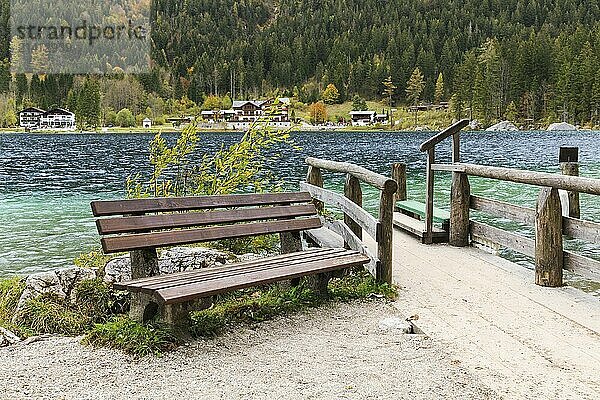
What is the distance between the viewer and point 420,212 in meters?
11.2

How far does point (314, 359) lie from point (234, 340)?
0.75m

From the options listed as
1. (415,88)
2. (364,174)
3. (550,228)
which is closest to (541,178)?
(550,228)

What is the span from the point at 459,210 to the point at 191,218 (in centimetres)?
442

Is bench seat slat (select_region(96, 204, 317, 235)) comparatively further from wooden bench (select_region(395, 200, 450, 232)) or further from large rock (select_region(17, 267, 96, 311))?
wooden bench (select_region(395, 200, 450, 232))

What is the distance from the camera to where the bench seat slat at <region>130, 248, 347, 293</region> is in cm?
530

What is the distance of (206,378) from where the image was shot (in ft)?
15.4

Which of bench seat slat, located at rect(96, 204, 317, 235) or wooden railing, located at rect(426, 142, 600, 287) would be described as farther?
wooden railing, located at rect(426, 142, 600, 287)

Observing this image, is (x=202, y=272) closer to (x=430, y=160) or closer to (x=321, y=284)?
(x=321, y=284)

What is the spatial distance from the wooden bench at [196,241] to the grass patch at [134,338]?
0.10 m

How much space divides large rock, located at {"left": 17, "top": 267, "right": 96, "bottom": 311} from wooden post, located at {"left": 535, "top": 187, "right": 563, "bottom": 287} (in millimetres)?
4637

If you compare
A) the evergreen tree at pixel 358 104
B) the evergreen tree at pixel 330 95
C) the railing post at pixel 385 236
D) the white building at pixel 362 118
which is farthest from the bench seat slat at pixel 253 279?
the evergreen tree at pixel 330 95

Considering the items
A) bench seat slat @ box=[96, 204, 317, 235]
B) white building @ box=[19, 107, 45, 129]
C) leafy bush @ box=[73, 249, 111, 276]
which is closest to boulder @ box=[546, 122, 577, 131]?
white building @ box=[19, 107, 45, 129]

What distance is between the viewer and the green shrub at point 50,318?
6.59 metres

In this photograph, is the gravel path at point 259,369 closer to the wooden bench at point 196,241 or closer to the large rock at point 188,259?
the wooden bench at point 196,241
